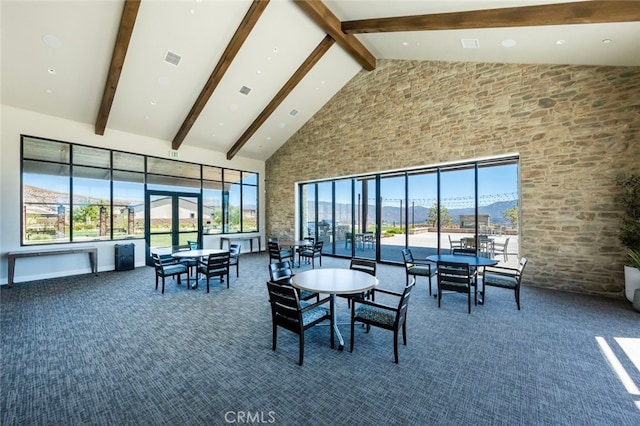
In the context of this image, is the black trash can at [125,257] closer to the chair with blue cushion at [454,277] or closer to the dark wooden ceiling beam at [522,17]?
the chair with blue cushion at [454,277]

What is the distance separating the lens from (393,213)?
8367 millimetres

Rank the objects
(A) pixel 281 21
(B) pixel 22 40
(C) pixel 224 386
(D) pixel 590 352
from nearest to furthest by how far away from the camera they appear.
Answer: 1. (C) pixel 224 386
2. (D) pixel 590 352
3. (B) pixel 22 40
4. (A) pixel 281 21

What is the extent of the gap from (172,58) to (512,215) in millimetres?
8719

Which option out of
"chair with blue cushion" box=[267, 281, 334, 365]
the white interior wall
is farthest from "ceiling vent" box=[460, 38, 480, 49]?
the white interior wall

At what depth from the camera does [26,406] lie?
7.34 ft

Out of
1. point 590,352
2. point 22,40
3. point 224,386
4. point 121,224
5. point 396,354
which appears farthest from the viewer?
point 121,224

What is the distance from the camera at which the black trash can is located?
750 centimetres

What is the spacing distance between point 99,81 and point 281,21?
4.35 meters

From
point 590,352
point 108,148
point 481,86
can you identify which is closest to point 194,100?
point 108,148

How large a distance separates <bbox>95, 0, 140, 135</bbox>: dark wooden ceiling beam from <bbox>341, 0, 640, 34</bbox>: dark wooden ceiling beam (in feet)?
15.2

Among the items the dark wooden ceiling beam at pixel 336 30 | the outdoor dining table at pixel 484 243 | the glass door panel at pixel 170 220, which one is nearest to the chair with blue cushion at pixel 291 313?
the outdoor dining table at pixel 484 243

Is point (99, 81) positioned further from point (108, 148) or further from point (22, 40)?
point (108, 148)

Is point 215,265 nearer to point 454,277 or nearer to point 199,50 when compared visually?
point 454,277

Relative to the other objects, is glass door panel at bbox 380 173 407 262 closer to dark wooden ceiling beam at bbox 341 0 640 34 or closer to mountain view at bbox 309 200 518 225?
mountain view at bbox 309 200 518 225
